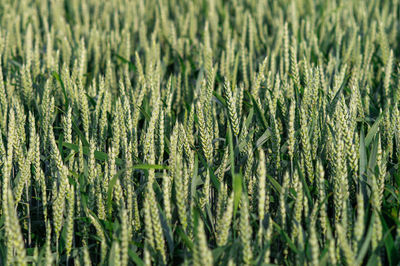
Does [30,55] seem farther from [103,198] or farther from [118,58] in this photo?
[103,198]

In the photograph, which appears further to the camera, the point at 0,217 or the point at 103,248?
the point at 0,217

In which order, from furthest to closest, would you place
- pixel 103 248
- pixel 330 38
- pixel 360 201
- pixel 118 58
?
pixel 330 38 → pixel 118 58 → pixel 103 248 → pixel 360 201

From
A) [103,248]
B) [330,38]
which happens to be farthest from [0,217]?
[330,38]

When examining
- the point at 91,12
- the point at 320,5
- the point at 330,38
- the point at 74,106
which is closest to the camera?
the point at 74,106

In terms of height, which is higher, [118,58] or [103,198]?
[118,58]

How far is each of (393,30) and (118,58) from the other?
1.79 m

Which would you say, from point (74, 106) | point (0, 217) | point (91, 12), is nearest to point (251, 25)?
point (74, 106)

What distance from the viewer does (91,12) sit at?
397cm

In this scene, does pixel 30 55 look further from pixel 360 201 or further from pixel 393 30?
pixel 393 30

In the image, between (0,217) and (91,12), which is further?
(91,12)

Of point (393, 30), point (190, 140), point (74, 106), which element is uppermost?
point (393, 30)

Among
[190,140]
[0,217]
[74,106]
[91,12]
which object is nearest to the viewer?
[0,217]

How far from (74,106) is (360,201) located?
4.23 ft

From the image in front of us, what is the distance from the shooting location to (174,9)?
151 inches
